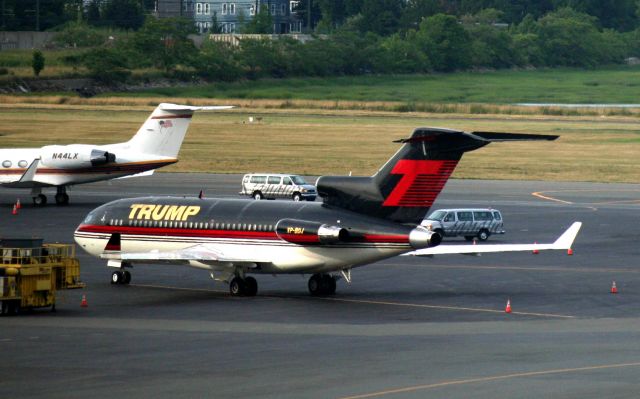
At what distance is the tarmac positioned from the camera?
1155 inches

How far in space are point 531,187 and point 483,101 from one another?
283 feet

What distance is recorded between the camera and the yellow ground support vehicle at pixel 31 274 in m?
39.6

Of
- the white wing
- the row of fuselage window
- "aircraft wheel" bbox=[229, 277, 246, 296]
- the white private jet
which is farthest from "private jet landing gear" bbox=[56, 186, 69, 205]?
the white wing

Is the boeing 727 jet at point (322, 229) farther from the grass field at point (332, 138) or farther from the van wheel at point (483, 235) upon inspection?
the grass field at point (332, 138)

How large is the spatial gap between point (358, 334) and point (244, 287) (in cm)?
924

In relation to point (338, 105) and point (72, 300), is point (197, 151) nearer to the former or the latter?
point (338, 105)

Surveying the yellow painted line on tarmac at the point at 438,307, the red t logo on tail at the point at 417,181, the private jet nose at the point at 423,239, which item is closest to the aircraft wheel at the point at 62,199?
the yellow painted line on tarmac at the point at 438,307

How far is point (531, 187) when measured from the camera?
303 ft

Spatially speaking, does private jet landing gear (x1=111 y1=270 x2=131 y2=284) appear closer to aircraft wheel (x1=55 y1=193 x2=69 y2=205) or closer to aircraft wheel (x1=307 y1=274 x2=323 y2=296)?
aircraft wheel (x1=307 y1=274 x2=323 y2=296)

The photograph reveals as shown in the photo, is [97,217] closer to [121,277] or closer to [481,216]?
[121,277]

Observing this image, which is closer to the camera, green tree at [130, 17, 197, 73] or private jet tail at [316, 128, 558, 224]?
private jet tail at [316, 128, 558, 224]

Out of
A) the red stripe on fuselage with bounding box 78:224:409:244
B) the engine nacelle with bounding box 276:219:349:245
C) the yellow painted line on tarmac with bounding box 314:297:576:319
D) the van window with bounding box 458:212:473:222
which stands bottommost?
A: the van window with bounding box 458:212:473:222

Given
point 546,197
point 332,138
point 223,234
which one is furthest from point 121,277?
point 332,138

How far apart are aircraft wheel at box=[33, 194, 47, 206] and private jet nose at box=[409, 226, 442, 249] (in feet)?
136
